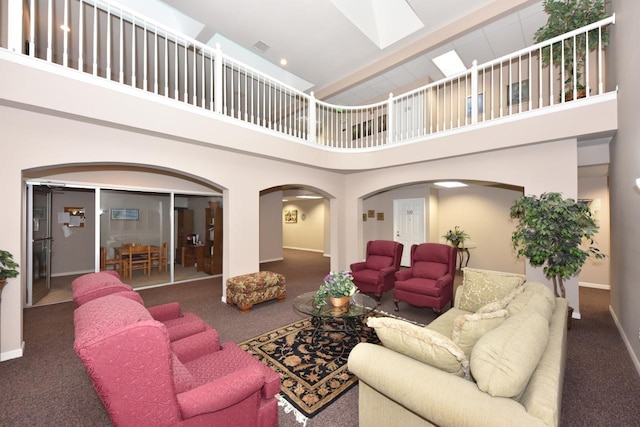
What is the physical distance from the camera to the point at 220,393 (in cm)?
143

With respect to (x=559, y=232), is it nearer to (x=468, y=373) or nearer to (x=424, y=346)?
(x=468, y=373)

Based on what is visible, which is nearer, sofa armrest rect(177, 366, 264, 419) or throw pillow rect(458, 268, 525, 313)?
sofa armrest rect(177, 366, 264, 419)

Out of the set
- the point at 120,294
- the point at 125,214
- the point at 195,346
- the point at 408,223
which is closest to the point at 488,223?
the point at 408,223

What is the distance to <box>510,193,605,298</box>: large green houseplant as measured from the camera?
3441 mm

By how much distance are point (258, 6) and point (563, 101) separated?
5.05m

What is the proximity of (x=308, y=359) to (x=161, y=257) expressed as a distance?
199 inches

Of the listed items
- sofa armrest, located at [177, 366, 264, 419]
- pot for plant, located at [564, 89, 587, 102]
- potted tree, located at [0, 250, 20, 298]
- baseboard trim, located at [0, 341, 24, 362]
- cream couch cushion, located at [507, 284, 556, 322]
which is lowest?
baseboard trim, located at [0, 341, 24, 362]

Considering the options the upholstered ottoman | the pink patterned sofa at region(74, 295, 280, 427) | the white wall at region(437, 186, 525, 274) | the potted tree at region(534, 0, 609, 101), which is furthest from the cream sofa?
the white wall at region(437, 186, 525, 274)

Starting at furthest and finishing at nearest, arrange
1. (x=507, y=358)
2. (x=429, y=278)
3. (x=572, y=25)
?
1. (x=429, y=278)
2. (x=572, y=25)
3. (x=507, y=358)

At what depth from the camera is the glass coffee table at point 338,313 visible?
309 cm

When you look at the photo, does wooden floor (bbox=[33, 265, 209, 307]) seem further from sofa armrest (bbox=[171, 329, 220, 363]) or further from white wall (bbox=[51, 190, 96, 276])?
sofa armrest (bbox=[171, 329, 220, 363])

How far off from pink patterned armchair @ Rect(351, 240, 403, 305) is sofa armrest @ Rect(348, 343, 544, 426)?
3.02 metres

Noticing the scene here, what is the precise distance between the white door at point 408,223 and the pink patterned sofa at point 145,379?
23.8 feet

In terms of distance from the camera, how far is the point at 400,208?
8.65 meters
